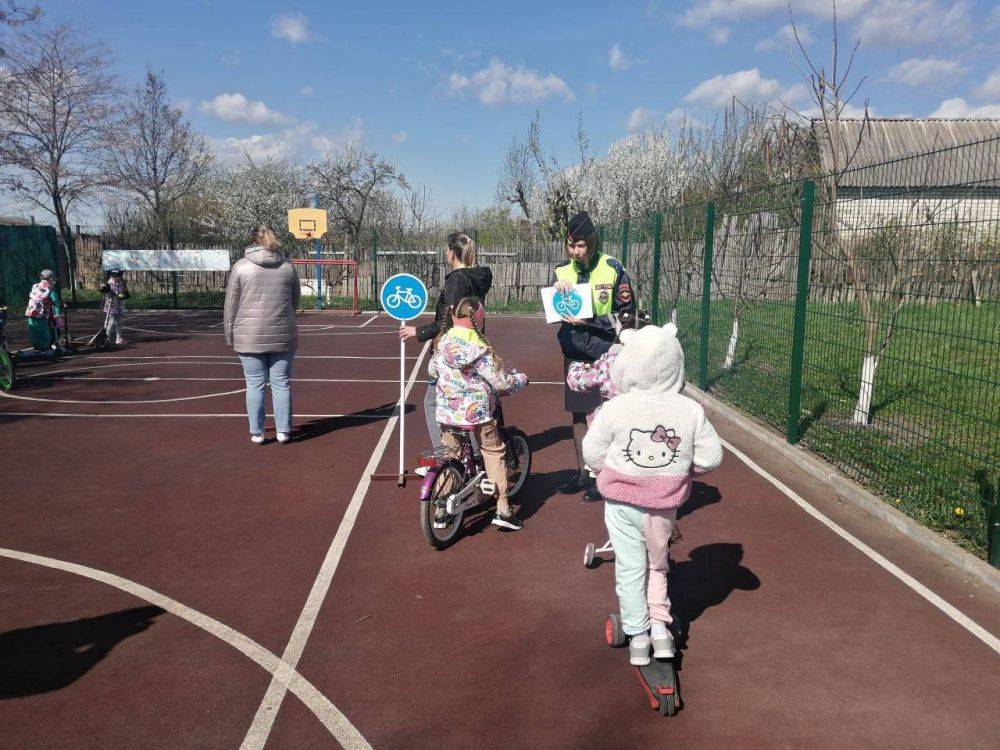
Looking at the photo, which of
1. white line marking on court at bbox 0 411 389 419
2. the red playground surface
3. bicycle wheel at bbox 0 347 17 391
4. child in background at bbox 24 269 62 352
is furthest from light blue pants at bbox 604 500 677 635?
child in background at bbox 24 269 62 352

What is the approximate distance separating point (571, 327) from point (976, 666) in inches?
137

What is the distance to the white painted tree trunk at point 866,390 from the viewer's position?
7.01 metres

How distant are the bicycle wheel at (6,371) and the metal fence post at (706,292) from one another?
1013 centimetres

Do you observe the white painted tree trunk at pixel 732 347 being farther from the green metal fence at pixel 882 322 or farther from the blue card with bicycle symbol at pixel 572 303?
the blue card with bicycle symbol at pixel 572 303

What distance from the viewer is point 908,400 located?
6.45m

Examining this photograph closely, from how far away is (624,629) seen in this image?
3.68m

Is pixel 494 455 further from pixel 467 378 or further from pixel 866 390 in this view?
pixel 866 390

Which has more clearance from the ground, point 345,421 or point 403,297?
point 403,297

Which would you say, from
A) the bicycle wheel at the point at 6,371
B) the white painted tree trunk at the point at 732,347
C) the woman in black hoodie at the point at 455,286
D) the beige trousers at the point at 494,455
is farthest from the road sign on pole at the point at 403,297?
the bicycle wheel at the point at 6,371

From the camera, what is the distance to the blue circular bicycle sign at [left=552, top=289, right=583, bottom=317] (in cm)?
593

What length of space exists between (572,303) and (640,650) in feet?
9.80

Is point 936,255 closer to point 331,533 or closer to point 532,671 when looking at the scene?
point 532,671

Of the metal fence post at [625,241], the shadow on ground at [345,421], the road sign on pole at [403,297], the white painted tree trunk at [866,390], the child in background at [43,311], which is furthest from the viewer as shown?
the metal fence post at [625,241]

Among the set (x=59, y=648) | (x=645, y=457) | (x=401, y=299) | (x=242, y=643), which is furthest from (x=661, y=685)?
(x=401, y=299)
